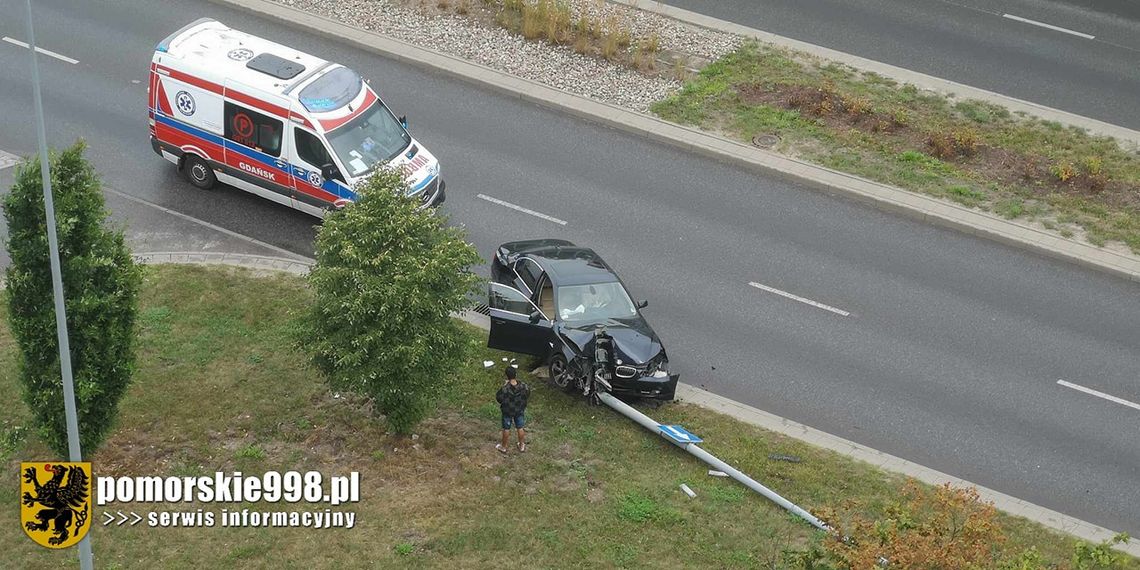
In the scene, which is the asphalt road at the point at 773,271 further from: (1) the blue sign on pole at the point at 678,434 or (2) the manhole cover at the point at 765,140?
(1) the blue sign on pole at the point at 678,434

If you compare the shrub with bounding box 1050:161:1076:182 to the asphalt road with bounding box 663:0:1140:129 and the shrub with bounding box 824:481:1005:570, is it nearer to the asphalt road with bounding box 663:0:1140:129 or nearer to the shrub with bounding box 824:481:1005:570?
the asphalt road with bounding box 663:0:1140:129

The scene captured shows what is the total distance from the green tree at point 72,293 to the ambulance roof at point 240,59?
6.88m

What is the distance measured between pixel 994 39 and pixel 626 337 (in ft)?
43.6

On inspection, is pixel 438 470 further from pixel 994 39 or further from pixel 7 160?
pixel 994 39

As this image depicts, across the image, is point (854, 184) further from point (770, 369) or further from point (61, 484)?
point (61, 484)

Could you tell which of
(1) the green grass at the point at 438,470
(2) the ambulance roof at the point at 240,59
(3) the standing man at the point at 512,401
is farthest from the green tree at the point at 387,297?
(2) the ambulance roof at the point at 240,59

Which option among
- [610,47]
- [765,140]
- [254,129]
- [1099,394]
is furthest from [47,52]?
[1099,394]

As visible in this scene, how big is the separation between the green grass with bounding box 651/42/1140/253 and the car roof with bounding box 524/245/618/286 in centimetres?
582

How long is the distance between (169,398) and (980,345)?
1146cm

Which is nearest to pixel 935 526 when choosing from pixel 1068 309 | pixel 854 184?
pixel 1068 309

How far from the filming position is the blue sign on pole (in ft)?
53.4

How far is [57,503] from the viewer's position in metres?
13.0

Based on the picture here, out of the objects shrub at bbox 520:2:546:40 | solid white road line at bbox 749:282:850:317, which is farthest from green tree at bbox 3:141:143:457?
shrub at bbox 520:2:546:40

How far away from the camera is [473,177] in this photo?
22.0 m
